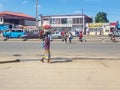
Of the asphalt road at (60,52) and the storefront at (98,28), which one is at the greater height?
the storefront at (98,28)

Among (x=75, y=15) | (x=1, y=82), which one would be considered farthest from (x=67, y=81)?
(x=75, y=15)

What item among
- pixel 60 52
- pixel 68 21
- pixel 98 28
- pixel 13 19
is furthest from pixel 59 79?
pixel 13 19

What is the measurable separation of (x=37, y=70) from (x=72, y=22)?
9782 cm

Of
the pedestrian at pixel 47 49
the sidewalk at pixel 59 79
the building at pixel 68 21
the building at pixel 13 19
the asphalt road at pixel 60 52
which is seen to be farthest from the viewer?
the building at pixel 68 21

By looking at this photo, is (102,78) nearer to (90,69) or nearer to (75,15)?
(90,69)

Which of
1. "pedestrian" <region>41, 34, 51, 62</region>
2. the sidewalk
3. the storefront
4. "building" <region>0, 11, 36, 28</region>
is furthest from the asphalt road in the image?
"building" <region>0, 11, 36, 28</region>

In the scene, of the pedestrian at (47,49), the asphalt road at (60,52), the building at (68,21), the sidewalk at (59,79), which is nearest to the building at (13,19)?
the building at (68,21)

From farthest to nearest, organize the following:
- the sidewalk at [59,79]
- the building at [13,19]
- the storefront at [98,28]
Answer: the building at [13,19] → the storefront at [98,28] → the sidewalk at [59,79]

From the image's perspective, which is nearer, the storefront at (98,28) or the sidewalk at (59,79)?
the sidewalk at (59,79)

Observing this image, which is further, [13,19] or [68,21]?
[68,21]

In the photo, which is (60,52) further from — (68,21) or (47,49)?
(68,21)

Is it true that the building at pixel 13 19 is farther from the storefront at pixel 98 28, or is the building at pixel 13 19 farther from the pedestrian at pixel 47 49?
the pedestrian at pixel 47 49

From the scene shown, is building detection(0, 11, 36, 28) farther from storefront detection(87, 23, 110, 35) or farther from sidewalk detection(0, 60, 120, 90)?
sidewalk detection(0, 60, 120, 90)

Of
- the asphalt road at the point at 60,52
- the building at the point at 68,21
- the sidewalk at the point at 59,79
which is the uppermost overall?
the building at the point at 68,21
